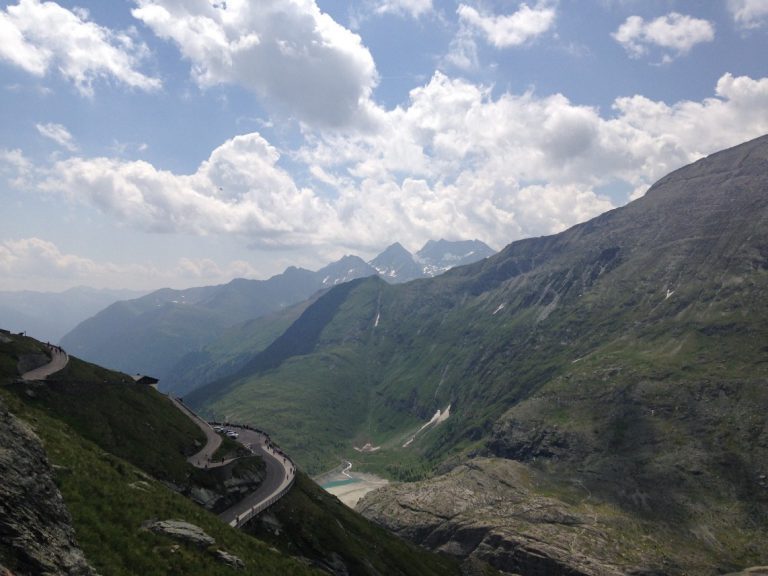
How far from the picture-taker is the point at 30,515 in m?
21.0

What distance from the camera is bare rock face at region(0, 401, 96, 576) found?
18.5 m

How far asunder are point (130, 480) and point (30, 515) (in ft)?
107

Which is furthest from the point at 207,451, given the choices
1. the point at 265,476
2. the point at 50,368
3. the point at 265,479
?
the point at 50,368

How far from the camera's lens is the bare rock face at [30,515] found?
60.6 feet

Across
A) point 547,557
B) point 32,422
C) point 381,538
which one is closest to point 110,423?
point 32,422

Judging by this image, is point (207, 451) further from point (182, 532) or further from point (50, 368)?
point (182, 532)

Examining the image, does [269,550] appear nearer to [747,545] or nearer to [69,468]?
[69,468]

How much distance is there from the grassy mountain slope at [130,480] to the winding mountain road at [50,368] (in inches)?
57.3

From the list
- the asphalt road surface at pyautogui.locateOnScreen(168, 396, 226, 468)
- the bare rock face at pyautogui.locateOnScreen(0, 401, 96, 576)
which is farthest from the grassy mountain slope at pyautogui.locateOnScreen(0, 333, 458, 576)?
the bare rock face at pyautogui.locateOnScreen(0, 401, 96, 576)

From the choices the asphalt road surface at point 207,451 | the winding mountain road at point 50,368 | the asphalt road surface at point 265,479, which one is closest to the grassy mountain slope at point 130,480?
the winding mountain road at point 50,368

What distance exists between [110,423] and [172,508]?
35.7m

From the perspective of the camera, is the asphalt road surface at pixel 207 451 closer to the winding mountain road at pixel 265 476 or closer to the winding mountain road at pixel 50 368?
the winding mountain road at pixel 265 476

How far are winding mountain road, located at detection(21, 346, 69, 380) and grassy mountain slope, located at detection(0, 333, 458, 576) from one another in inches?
57.3

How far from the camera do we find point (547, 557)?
6816 inches
